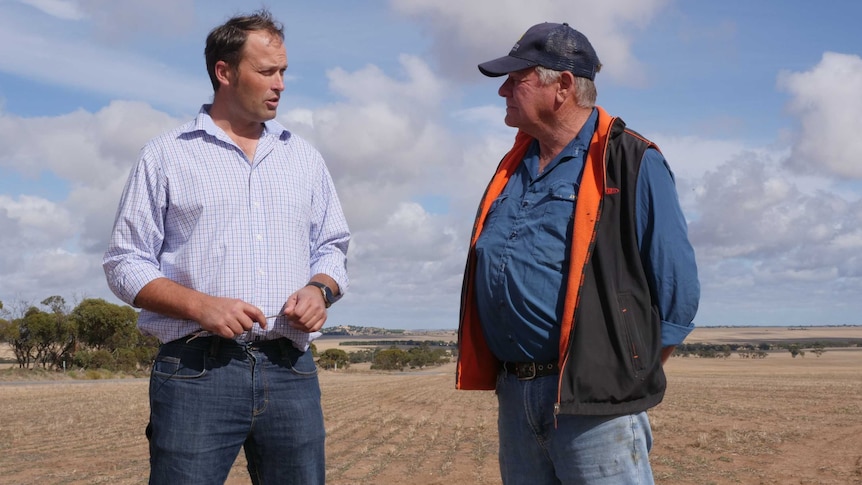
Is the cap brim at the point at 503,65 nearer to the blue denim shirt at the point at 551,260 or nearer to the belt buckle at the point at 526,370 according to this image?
the blue denim shirt at the point at 551,260

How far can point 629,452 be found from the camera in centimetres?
282

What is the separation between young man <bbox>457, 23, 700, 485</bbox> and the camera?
9.15 feet

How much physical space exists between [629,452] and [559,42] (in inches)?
59.7

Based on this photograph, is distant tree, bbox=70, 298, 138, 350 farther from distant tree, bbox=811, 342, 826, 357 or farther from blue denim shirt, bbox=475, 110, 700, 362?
distant tree, bbox=811, 342, 826, 357

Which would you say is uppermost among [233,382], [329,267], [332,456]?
[329,267]

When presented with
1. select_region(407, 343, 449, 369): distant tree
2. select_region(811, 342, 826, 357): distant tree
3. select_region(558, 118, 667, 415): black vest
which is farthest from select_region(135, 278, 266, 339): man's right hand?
select_region(811, 342, 826, 357): distant tree

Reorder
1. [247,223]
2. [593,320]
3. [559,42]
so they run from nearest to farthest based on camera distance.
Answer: [593,320] → [247,223] → [559,42]

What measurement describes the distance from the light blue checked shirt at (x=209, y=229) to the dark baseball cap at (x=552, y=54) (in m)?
0.93

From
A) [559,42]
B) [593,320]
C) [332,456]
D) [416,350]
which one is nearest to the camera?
[593,320]

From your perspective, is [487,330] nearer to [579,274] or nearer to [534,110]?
[579,274]

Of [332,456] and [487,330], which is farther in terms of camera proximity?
[332,456]

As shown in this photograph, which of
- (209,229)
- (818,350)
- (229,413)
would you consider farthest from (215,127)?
(818,350)

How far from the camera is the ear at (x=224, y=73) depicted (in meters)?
3.16

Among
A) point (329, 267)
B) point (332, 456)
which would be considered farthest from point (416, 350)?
point (329, 267)
